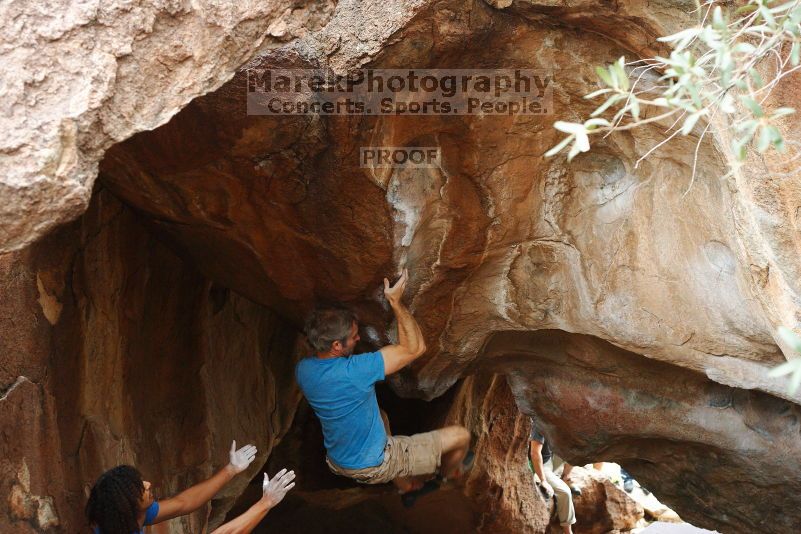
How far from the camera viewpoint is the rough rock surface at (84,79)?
2.04m

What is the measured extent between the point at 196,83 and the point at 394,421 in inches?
153

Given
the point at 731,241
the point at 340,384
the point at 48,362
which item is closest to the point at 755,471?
the point at 731,241

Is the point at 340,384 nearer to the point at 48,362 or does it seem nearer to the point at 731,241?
the point at 48,362

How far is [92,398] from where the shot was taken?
369 centimetres

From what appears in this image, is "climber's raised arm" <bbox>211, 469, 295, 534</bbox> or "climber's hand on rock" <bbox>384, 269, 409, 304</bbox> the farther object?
"climber's hand on rock" <bbox>384, 269, 409, 304</bbox>

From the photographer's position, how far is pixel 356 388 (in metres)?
3.93

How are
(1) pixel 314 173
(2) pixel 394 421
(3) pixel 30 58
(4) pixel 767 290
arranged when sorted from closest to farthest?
(3) pixel 30 58 → (4) pixel 767 290 → (1) pixel 314 173 → (2) pixel 394 421

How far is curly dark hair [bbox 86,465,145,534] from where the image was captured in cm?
312

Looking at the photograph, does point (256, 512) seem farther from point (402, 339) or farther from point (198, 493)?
point (402, 339)

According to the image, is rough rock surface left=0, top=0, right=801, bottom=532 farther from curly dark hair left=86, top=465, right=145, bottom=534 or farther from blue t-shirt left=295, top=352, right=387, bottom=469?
blue t-shirt left=295, top=352, right=387, bottom=469

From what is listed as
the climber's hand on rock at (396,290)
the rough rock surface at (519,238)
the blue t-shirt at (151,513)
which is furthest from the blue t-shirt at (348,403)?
the blue t-shirt at (151,513)

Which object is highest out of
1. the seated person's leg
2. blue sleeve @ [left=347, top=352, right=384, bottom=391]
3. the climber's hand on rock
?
the climber's hand on rock

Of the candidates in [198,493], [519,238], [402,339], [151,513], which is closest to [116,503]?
[151,513]

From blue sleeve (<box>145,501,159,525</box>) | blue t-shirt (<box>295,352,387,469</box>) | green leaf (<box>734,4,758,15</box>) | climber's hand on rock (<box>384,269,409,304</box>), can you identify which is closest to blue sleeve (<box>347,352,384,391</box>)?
blue t-shirt (<box>295,352,387,469</box>)
